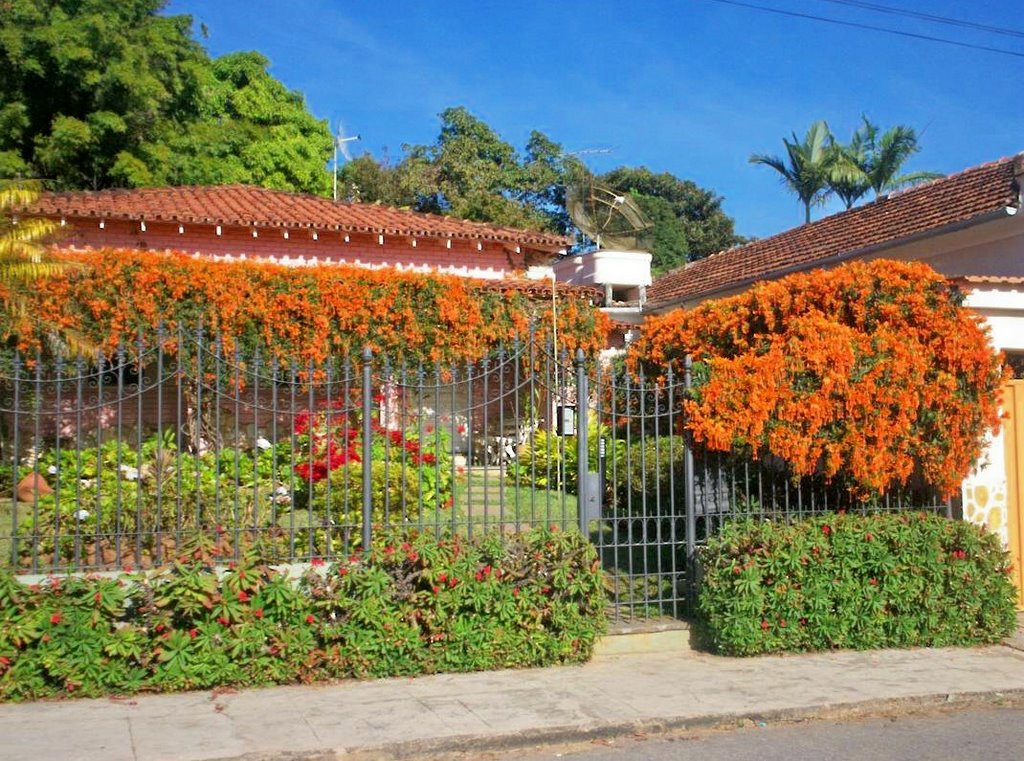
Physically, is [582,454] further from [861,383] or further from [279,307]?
[279,307]

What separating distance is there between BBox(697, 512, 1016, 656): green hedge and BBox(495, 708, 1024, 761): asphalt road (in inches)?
54.0

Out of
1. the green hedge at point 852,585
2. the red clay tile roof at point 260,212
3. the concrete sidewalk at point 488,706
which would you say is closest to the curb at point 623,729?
the concrete sidewalk at point 488,706

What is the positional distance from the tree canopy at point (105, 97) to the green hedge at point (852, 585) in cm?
1739

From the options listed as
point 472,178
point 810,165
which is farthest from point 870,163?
point 472,178

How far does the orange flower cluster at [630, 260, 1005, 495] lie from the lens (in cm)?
777

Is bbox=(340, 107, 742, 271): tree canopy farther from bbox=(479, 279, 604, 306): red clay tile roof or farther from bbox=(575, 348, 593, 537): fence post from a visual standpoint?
bbox=(575, 348, 593, 537): fence post

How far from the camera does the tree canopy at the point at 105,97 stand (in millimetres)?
20250

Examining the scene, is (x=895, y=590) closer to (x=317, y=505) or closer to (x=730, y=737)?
(x=730, y=737)

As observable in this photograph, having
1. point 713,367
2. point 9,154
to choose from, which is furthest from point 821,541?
point 9,154

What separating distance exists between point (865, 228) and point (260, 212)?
9.99 meters

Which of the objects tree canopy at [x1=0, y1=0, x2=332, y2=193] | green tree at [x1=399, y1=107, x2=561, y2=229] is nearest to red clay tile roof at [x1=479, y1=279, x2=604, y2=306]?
tree canopy at [x1=0, y1=0, x2=332, y2=193]

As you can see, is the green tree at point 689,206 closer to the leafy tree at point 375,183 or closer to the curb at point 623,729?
the leafy tree at point 375,183

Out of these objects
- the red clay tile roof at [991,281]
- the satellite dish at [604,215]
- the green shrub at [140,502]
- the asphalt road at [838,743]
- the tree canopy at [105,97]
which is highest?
the tree canopy at [105,97]

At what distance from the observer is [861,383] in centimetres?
781
